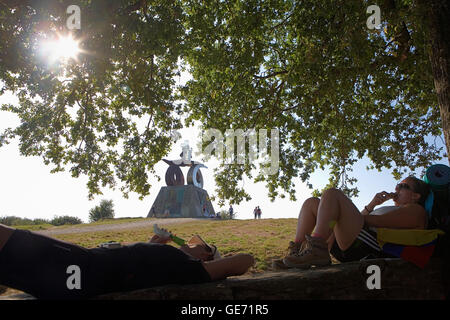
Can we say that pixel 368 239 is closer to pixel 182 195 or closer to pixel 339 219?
pixel 339 219

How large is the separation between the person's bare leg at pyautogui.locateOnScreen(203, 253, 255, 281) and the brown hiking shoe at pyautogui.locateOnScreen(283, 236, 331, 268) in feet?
2.14

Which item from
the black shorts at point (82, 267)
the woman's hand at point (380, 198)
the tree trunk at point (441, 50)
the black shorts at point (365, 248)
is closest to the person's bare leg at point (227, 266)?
the black shorts at point (82, 267)

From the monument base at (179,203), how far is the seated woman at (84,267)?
3229 cm

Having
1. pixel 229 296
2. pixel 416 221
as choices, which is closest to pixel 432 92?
pixel 416 221

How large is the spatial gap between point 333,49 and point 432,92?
4194 millimetres

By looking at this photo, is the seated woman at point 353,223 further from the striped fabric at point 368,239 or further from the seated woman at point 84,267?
the seated woman at point 84,267

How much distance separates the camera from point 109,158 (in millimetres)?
10719

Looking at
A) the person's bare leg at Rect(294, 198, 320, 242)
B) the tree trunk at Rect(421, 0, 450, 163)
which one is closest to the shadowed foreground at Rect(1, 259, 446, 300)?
the person's bare leg at Rect(294, 198, 320, 242)

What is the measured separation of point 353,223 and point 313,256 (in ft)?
2.01

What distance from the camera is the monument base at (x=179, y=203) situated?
3509 centimetres

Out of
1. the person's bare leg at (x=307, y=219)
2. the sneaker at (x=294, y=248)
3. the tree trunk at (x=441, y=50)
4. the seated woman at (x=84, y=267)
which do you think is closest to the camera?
the seated woman at (x=84, y=267)

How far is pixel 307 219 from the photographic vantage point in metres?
4.11

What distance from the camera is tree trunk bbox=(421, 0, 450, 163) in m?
4.79
